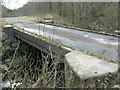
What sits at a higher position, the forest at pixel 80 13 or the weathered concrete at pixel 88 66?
the forest at pixel 80 13

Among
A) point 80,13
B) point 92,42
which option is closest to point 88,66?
point 92,42

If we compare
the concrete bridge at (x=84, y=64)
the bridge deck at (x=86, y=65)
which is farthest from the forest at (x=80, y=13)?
the bridge deck at (x=86, y=65)

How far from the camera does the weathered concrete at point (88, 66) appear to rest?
19.5 ft

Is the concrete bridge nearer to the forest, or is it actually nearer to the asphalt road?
the asphalt road

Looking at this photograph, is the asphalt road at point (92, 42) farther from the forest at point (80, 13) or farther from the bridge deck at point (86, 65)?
the forest at point (80, 13)

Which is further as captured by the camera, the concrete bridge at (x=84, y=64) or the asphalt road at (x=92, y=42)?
the asphalt road at (x=92, y=42)

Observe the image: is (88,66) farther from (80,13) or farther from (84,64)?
(80,13)

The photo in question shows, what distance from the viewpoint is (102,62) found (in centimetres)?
762

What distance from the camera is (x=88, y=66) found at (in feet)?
22.9

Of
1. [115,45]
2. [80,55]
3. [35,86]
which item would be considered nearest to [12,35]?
[115,45]

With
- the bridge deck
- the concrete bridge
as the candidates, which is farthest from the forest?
the bridge deck

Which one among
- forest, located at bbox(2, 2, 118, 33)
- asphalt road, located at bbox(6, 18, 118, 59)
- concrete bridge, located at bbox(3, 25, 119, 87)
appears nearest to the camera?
concrete bridge, located at bbox(3, 25, 119, 87)

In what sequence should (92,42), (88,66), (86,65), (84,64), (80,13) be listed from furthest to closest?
(80,13) < (92,42) < (84,64) < (86,65) < (88,66)

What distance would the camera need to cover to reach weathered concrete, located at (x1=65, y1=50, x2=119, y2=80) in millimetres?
5933
